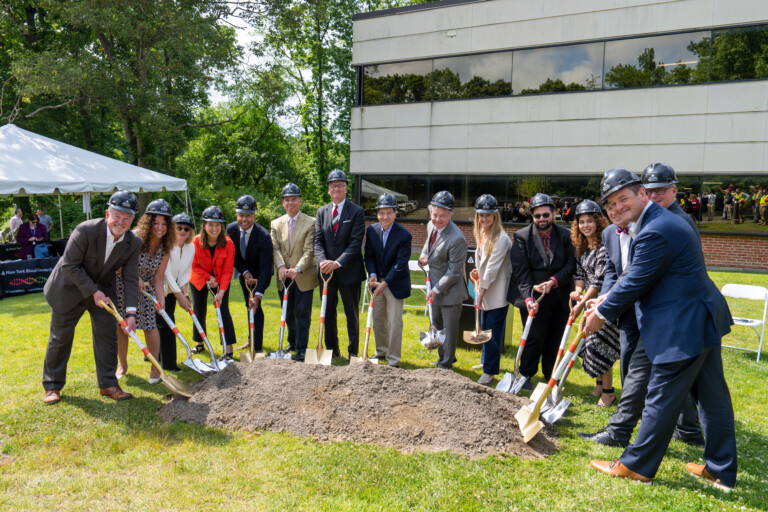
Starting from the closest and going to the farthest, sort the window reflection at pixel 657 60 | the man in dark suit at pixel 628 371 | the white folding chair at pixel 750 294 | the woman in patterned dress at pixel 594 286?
the man in dark suit at pixel 628 371, the woman in patterned dress at pixel 594 286, the white folding chair at pixel 750 294, the window reflection at pixel 657 60

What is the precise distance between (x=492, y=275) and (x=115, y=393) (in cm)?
412

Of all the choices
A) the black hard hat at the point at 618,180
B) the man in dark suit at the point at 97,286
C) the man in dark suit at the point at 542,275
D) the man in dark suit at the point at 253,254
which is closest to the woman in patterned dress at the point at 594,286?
the man in dark suit at the point at 542,275

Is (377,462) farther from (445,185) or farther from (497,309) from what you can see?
(445,185)

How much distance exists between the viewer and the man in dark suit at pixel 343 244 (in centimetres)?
631

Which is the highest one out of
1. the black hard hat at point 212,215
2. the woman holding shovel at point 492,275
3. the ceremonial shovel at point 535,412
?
the black hard hat at point 212,215

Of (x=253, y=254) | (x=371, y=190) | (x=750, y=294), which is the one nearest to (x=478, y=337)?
(x=253, y=254)

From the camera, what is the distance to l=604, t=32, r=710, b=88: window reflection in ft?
45.9

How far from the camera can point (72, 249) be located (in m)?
4.73

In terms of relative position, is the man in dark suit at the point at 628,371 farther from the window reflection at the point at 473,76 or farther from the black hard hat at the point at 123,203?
the window reflection at the point at 473,76

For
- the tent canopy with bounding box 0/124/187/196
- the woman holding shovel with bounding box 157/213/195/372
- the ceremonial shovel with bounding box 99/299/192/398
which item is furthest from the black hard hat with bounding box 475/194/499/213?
the tent canopy with bounding box 0/124/187/196

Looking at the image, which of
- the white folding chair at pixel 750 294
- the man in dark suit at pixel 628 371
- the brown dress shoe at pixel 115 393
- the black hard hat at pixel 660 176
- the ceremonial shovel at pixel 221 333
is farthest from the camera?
Result: the white folding chair at pixel 750 294

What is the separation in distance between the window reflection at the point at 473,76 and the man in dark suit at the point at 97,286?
46.1 ft

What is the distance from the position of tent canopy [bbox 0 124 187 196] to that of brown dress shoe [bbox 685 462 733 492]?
1225 centimetres

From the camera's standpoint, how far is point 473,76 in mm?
16906
